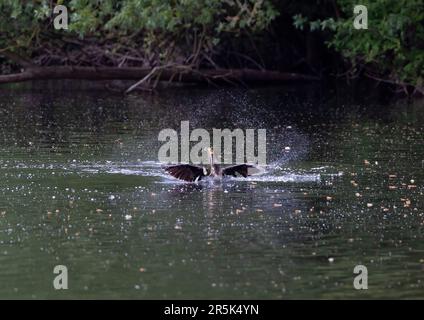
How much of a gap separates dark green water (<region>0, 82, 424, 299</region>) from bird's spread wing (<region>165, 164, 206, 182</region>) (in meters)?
0.21

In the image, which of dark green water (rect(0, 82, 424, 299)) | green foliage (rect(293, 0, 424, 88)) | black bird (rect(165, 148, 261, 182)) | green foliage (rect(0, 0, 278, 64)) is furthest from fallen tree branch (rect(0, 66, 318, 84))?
black bird (rect(165, 148, 261, 182))

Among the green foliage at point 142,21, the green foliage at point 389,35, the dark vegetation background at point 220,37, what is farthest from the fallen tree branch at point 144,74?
the green foliage at point 389,35

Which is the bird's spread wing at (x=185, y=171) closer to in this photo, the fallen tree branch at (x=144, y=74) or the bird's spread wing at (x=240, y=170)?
the bird's spread wing at (x=240, y=170)

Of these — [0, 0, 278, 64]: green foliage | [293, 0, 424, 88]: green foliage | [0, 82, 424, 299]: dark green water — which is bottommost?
[0, 82, 424, 299]: dark green water

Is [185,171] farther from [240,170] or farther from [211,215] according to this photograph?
[211,215]

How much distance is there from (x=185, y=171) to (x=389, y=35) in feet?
45.3

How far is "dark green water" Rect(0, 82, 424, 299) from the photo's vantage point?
39.6 ft

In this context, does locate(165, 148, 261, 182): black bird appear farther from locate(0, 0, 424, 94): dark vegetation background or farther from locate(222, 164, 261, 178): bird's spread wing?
locate(0, 0, 424, 94): dark vegetation background

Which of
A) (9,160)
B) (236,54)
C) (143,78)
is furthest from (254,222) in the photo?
(236,54)

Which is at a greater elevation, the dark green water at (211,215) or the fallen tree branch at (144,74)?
the fallen tree branch at (144,74)

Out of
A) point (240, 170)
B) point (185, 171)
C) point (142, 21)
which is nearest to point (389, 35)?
point (142, 21)

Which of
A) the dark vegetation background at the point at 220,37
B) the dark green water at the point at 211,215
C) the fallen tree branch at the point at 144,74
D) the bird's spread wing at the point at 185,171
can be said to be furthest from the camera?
the fallen tree branch at the point at 144,74

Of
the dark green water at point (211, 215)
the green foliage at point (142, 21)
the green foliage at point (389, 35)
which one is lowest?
the dark green water at point (211, 215)

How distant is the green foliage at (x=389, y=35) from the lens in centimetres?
3011
